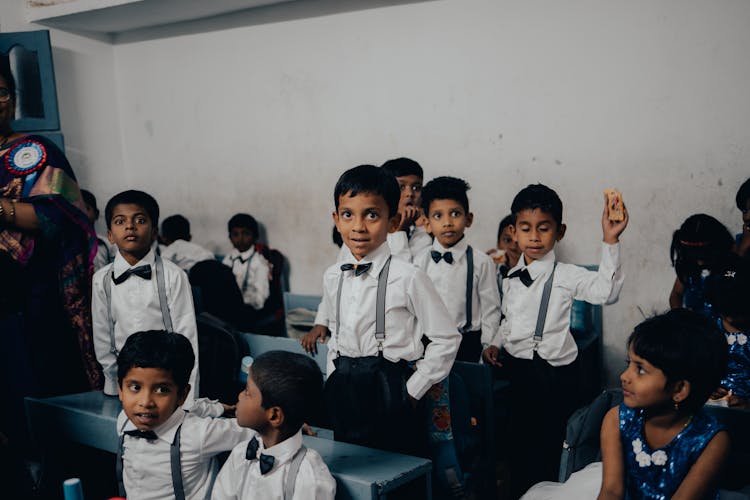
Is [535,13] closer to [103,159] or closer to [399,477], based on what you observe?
[399,477]

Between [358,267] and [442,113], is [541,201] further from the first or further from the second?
[442,113]

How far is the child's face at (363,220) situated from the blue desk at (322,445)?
623 millimetres

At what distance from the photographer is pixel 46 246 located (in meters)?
2.78

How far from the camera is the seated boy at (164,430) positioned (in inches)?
83.2

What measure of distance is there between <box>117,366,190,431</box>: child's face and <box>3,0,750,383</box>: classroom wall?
2791 millimetres

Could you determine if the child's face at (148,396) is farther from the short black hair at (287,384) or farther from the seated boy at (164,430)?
the short black hair at (287,384)

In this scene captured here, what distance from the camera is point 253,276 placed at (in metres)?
5.15

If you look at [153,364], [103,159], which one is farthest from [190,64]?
[153,364]

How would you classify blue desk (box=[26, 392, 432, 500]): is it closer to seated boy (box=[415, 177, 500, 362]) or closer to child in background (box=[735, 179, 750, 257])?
seated boy (box=[415, 177, 500, 362])

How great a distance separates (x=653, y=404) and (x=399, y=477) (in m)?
0.70

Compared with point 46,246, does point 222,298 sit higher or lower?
lower

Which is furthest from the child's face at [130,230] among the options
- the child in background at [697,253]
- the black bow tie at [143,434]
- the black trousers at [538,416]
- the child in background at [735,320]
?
the child in background at [697,253]

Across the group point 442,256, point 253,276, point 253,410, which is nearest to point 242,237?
point 253,276

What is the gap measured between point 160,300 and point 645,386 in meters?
1.89
